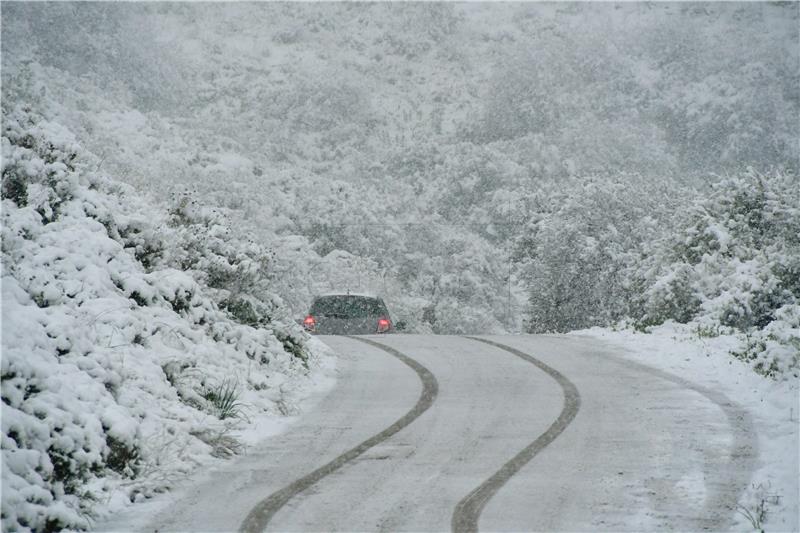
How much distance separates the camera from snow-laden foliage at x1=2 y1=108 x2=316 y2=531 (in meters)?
7.20

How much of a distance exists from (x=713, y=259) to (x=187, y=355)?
1464cm

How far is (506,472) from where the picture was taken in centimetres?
801

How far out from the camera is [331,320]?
2114cm

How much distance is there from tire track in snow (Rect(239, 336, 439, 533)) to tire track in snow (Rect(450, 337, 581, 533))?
134 centimetres

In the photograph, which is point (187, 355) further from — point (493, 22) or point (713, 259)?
point (493, 22)

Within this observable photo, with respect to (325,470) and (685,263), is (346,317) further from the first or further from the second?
(325,470)

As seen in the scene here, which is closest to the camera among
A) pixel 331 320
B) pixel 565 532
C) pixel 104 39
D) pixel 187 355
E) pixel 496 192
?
pixel 565 532

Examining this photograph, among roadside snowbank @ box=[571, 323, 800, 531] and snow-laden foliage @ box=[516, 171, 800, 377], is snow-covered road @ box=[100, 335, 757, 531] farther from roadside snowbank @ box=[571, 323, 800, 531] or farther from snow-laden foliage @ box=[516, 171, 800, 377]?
snow-laden foliage @ box=[516, 171, 800, 377]

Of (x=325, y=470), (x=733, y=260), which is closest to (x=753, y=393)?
(x=325, y=470)

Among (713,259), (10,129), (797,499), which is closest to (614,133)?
(713,259)

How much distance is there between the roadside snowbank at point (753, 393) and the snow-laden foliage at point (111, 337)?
4.72m

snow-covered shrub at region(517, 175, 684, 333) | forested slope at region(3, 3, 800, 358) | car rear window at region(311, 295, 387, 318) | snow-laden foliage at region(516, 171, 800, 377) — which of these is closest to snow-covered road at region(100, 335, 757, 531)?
snow-laden foliage at region(516, 171, 800, 377)

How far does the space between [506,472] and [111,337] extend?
468 cm

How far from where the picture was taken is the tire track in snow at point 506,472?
6.68 metres
